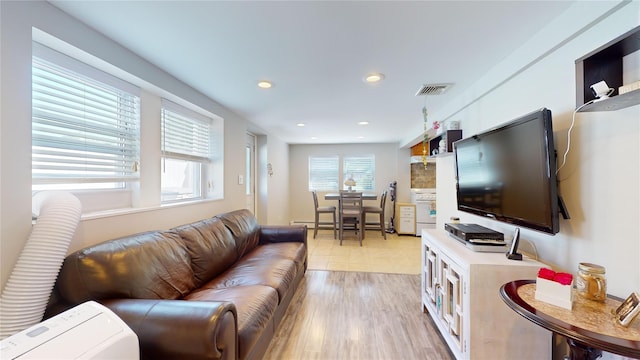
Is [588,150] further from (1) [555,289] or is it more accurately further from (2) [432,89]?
(2) [432,89]

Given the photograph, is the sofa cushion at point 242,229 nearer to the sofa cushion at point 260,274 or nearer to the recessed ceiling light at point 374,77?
the sofa cushion at point 260,274

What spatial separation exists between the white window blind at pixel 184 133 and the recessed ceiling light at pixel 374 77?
185 cm

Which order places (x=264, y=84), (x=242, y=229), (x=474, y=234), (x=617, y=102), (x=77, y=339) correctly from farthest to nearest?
(x=242, y=229) < (x=264, y=84) < (x=474, y=234) < (x=617, y=102) < (x=77, y=339)

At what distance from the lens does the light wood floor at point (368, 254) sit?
11.3 feet

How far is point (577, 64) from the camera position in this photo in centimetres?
115

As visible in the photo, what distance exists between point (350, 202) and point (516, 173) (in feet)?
11.2

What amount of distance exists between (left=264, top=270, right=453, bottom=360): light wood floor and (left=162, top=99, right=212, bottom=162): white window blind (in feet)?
6.23

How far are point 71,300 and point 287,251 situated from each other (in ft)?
5.55

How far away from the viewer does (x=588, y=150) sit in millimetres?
1227

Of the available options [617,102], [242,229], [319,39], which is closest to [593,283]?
[617,102]

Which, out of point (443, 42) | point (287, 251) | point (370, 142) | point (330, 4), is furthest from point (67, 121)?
point (370, 142)

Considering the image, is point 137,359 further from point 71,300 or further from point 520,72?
point 520,72

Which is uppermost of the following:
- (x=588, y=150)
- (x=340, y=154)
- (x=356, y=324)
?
(x=340, y=154)

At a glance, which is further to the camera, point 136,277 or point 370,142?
point 370,142
